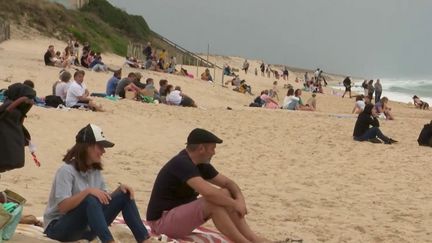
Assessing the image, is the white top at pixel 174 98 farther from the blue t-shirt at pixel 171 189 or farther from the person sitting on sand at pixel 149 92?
the blue t-shirt at pixel 171 189

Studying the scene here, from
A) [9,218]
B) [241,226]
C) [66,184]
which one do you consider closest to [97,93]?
[241,226]

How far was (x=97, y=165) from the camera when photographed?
4621 mm

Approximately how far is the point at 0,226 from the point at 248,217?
316cm

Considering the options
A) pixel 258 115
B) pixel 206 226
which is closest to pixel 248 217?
pixel 206 226

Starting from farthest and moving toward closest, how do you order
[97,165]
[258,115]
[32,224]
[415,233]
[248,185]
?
[258,115] < [248,185] < [415,233] < [32,224] < [97,165]

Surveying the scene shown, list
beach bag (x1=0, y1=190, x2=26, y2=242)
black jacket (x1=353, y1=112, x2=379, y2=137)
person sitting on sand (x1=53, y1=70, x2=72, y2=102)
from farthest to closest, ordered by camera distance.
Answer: black jacket (x1=353, y1=112, x2=379, y2=137), person sitting on sand (x1=53, y1=70, x2=72, y2=102), beach bag (x1=0, y1=190, x2=26, y2=242)

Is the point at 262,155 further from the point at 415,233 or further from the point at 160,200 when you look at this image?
the point at 160,200

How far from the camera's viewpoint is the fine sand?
260 inches

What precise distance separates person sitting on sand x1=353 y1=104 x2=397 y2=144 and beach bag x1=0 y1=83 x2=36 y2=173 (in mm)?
9314

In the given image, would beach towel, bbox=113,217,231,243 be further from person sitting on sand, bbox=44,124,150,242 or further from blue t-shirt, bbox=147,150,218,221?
person sitting on sand, bbox=44,124,150,242

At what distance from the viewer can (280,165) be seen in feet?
33.1

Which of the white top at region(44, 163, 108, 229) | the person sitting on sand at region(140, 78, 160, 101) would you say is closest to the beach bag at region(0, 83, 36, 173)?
the white top at region(44, 163, 108, 229)

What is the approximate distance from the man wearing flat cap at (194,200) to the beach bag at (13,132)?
113 centimetres

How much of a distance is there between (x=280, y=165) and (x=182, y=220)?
5210 millimetres
